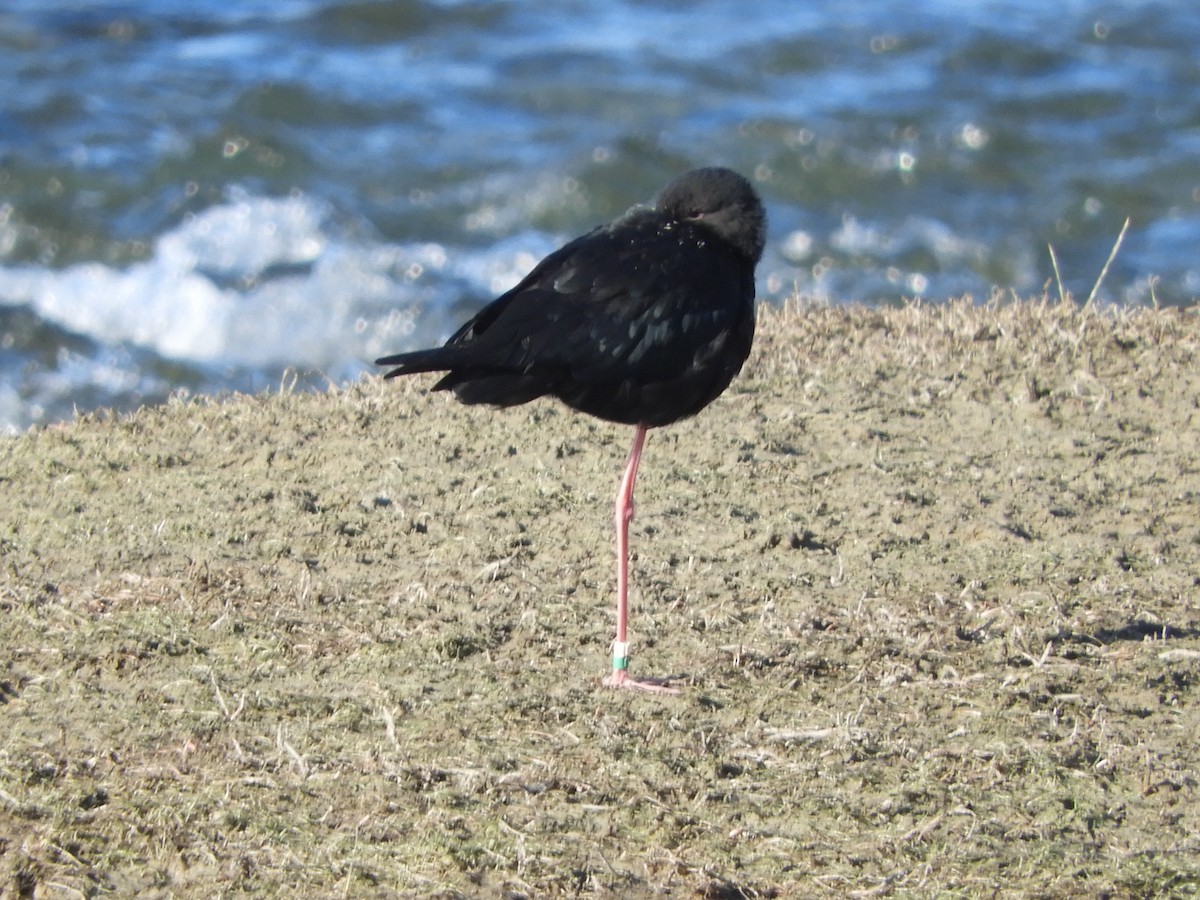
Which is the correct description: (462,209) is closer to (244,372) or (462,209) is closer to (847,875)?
(244,372)

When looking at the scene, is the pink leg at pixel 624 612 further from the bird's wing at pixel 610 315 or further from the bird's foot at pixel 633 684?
the bird's wing at pixel 610 315

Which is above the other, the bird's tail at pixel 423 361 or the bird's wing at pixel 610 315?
the bird's wing at pixel 610 315

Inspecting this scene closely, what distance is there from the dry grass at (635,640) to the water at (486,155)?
5.94m

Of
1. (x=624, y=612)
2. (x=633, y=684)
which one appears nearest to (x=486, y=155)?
(x=624, y=612)

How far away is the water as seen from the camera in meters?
12.8

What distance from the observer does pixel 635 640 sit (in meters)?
4.89

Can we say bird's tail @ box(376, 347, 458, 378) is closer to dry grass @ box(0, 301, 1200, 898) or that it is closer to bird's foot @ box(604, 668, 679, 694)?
dry grass @ box(0, 301, 1200, 898)

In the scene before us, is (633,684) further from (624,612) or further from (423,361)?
(423,361)

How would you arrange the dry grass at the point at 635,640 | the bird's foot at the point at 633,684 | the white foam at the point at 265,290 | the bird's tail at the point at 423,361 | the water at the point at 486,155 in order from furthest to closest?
the water at the point at 486,155 → the white foam at the point at 265,290 → the bird's foot at the point at 633,684 → the bird's tail at the point at 423,361 → the dry grass at the point at 635,640

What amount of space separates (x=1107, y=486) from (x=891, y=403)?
3.20 ft

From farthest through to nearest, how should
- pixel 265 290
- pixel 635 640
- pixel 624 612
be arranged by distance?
pixel 265 290, pixel 635 640, pixel 624 612

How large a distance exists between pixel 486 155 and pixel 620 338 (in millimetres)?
11068

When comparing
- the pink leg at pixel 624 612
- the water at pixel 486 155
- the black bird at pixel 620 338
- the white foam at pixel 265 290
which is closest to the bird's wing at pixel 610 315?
the black bird at pixel 620 338

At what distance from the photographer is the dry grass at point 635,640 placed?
380 cm
